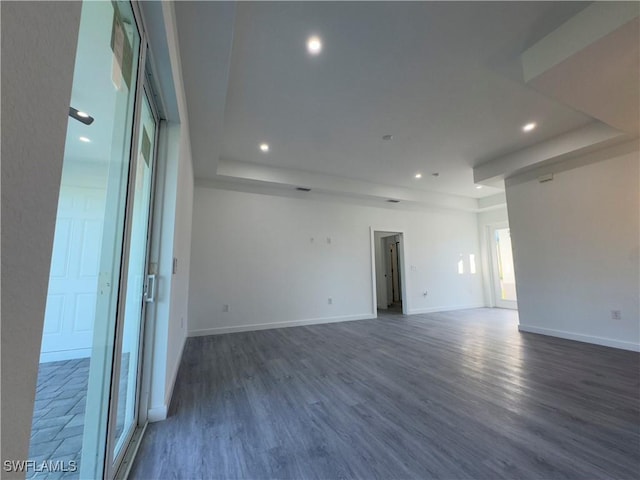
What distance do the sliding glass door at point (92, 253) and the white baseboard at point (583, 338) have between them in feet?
17.9

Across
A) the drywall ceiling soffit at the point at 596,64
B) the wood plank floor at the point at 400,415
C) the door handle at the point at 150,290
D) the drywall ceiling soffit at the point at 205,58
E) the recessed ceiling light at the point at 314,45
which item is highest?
the recessed ceiling light at the point at 314,45

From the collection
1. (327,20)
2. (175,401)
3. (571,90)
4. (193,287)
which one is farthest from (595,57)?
(193,287)

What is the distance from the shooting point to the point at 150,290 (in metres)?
1.85

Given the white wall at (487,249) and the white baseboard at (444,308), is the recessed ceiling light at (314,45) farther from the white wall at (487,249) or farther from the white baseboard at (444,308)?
the white wall at (487,249)

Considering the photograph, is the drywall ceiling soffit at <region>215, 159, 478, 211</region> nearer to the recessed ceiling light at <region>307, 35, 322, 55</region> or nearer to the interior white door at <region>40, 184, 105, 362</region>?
the recessed ceiling light at <region>307, 35, 322, 55</region>

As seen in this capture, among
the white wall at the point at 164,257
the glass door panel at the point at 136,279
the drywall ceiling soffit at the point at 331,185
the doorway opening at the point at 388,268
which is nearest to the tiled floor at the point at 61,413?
the glass door panel at the point at 136,279

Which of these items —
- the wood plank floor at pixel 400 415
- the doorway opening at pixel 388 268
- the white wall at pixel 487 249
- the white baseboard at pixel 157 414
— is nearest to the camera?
the wood plank floor at pixel 400 415

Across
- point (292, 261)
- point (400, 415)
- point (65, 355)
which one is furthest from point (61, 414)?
point (292, 261)

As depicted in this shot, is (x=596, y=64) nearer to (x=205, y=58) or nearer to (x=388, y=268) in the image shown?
(x=205, y=58)

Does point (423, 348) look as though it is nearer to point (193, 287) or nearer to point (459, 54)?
point (459, 54)

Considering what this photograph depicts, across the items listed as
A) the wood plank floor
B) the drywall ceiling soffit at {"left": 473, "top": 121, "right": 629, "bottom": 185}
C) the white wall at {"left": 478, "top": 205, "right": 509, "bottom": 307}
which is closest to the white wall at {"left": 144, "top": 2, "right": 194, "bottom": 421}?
the wood plank floor

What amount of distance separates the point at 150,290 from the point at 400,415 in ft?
Result: 6.67

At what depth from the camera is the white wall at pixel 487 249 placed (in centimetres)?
714

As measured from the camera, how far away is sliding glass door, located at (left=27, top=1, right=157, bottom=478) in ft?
2.59
